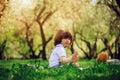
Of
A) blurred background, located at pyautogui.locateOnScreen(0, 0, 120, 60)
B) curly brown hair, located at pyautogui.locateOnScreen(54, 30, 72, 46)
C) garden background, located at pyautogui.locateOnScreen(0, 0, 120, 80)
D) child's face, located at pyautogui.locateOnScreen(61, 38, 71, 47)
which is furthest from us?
blurred background, located at pyautogui.locateOnScreen(0, 0, 120, 60)

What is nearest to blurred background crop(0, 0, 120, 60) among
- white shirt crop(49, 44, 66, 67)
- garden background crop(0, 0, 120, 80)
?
garden background crop(0, 0, 120, 80)

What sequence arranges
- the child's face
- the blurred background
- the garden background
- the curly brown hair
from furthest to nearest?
the blurred background, the garden background, the child's face, the curly brown hair

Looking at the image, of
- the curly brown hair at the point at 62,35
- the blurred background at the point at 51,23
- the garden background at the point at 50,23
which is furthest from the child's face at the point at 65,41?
the blurred background at the point at 51,23

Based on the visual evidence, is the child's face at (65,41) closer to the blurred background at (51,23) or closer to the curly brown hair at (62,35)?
the curly brown hair at (62,35)

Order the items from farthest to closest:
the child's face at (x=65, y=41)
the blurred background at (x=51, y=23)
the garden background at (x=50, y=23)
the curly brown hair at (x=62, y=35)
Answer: the blurred background at (x=51, y=23) → the garden background at (x=50, y=23) → the child's face at (x=65, y=41) → the curly brown hair at (x=62, y=35)

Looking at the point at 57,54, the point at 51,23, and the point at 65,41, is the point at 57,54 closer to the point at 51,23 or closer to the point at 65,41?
the point at 65,41

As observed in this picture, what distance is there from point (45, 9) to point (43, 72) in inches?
1304

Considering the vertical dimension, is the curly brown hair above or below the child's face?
above

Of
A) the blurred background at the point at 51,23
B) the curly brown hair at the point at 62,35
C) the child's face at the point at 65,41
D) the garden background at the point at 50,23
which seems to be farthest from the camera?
the blurred background at the point at 51,23

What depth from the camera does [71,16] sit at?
4512 cm

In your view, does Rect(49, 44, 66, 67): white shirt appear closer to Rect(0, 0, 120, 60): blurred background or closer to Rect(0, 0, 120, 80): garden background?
Rect(0, 0, 120, 80): garden background

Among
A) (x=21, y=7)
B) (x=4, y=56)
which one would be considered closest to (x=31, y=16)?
(x=21, y=7)

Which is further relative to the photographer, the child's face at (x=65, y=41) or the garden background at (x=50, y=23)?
the garden background at (x=50, y=23)

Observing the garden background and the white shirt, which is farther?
the garden background
